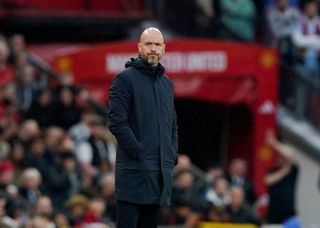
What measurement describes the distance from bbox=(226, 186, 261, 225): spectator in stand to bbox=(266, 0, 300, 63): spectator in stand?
18.6 ft

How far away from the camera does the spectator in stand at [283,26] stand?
22812 millimetres

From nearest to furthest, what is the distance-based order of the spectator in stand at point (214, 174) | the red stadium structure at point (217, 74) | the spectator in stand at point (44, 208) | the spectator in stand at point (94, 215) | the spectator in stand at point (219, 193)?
the spectator in stand at point (44, 208), the spectator in stand at point (94, 215), the spectator in stand at point (219, 193), the spectator in stand at point (214, 174), the red stadium structure at point (217, 74)

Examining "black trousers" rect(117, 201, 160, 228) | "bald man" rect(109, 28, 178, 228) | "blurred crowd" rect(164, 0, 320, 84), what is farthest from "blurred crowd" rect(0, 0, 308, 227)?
"bald man" rect(109, 28, 178, 228)

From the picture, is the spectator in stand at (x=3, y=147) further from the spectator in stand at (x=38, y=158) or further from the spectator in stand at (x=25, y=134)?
the spectator in stand at (x=38, y=158)

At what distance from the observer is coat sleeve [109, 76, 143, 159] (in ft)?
32.6

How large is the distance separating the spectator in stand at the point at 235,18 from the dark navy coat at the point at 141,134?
1246 cm

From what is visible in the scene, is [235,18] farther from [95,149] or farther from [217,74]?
[95,149]

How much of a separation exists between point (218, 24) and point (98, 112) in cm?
395

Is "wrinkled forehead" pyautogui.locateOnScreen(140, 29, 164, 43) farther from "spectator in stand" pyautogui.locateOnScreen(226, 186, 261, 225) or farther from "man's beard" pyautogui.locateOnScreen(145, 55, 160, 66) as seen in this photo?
"spectator in stand" pyautogui.locateOnScreen(226, 186, 261, 225)

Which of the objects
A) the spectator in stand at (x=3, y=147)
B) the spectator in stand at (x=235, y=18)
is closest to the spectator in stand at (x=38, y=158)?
the spectator in stand at (x=3, y=147)

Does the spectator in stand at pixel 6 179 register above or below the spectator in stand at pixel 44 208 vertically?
above

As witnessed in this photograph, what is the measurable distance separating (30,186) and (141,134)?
19.9ft

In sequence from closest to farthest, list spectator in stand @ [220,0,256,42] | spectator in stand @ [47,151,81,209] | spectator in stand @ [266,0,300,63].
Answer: spectator in stand @ [47,151,81,209], spectator in stand @ [220,0,256,42], spectator in stand @ [266,0,300,63]

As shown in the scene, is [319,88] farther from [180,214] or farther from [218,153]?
[180,214]
